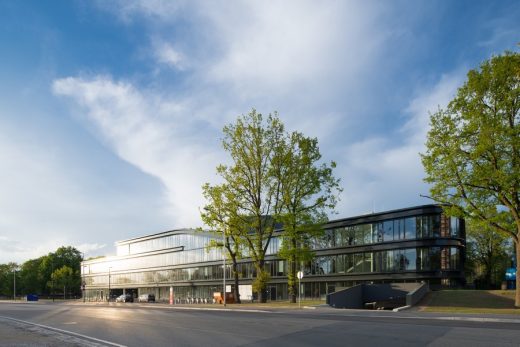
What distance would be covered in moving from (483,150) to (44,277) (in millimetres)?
140783

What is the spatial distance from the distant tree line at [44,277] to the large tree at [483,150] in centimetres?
11867

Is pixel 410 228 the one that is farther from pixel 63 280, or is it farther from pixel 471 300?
pixel 63 280

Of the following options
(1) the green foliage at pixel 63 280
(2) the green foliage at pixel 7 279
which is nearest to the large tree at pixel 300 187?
(1) the green foliage at pixel 63 280

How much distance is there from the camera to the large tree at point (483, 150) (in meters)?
32.1

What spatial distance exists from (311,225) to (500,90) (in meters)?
19.2

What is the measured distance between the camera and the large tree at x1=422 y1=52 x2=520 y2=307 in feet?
105

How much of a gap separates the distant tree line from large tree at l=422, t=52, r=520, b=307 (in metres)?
119

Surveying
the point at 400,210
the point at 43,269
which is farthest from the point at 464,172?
the point at 43,269

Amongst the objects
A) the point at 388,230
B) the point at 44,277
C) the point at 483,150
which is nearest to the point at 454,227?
the point at 388,230

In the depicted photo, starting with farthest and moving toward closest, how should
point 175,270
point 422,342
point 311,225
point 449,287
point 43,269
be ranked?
1. point 43,269
2. point 175,270
3. point 449,287
4. point 311,225
5. point 422,342

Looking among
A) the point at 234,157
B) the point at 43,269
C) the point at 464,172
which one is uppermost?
the point at 234,157

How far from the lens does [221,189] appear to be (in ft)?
156

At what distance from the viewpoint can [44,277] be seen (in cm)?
14500

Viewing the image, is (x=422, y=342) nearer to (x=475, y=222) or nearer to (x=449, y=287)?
(x=475, y=222)
